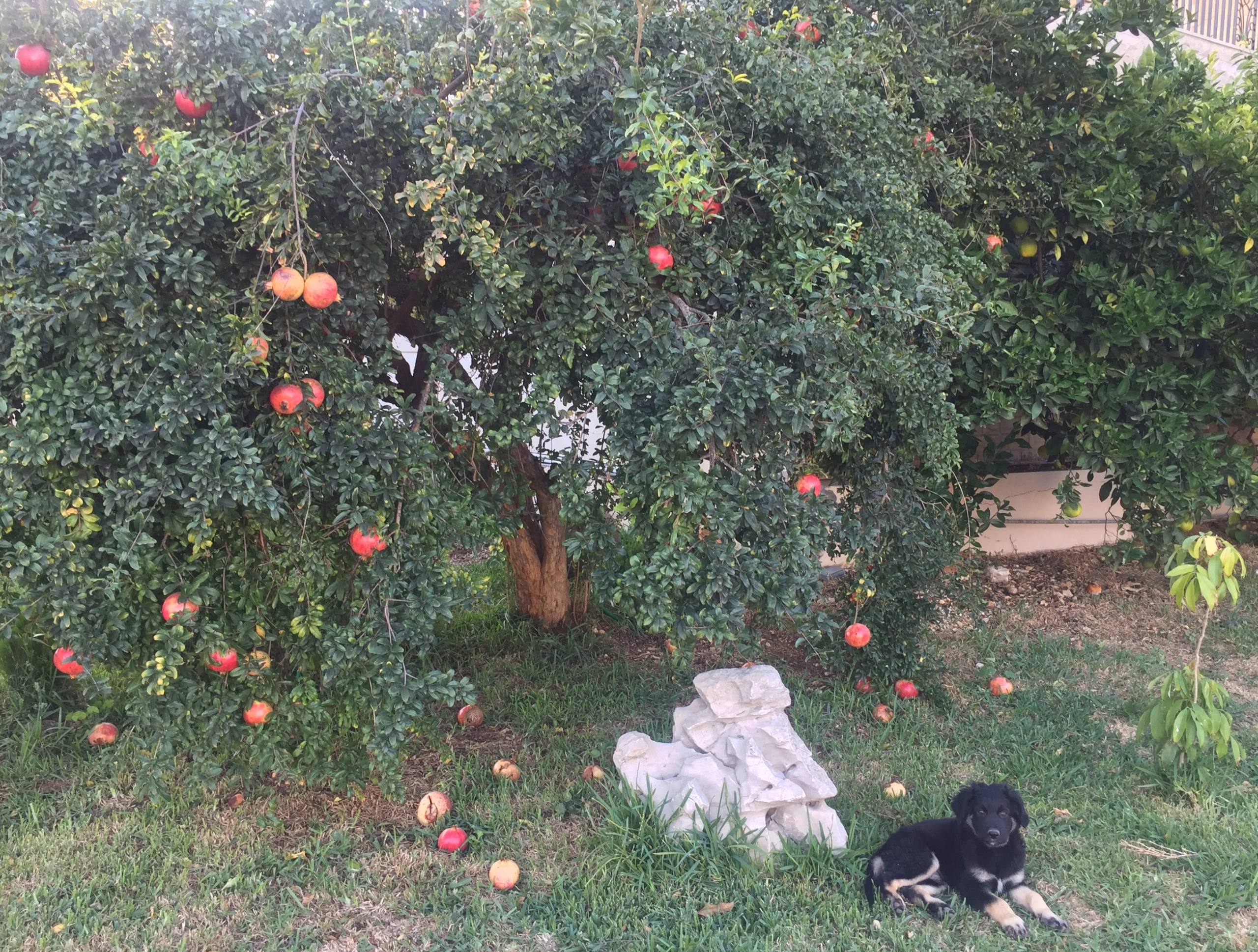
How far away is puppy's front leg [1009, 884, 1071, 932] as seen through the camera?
2.71 metres

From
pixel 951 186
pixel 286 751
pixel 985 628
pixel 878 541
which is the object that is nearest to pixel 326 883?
pixel 286 751

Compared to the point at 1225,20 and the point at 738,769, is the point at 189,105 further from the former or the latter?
the point at 1225,20

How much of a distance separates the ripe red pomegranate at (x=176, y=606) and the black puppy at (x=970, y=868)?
213 cm

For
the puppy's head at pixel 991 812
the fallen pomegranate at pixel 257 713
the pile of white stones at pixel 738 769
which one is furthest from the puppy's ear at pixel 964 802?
the fallen pomegranate at pixel 257 713

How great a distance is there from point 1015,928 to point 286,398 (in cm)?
254

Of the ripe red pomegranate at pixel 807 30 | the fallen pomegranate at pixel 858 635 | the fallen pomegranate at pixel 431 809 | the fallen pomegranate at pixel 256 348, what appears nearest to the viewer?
the fallen pomegranate at pixel 256 348

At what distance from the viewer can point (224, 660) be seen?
261 cm

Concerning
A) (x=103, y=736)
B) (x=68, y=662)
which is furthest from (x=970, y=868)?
(x=103, y=736)

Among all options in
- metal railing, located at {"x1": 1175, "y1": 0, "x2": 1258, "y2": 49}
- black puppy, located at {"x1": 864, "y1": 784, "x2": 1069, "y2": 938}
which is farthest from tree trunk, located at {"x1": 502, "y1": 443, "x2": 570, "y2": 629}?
metal railing, located at {"x1": 1175, "y1": 0, "x2": 1258, "y2": 49}

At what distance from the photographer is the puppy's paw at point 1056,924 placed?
8.86ft

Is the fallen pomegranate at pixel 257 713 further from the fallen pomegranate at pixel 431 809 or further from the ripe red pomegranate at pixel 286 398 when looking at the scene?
the ripe red pomegranate at pixel 286 398

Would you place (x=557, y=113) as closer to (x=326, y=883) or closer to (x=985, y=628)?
(x=326, y=883)

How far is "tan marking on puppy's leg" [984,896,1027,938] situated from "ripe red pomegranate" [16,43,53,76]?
354 centimetres

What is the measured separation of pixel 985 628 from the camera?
205 inches
